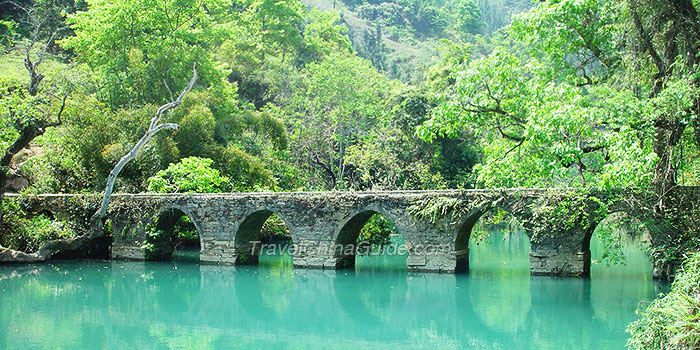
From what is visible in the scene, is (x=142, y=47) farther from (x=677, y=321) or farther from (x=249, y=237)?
(x=677, y=321)

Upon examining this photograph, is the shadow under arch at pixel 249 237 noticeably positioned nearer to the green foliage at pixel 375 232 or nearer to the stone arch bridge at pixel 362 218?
the stone arch bridge at pixel 362 218

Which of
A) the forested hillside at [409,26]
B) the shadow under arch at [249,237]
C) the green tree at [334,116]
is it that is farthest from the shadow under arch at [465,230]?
the forested hillside at [409,26]

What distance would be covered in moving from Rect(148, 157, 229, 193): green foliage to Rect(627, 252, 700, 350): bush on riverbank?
47.8ft

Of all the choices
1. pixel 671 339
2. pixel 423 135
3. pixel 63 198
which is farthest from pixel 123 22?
pixel 671 339

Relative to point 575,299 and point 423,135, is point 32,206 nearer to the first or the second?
point 423,135

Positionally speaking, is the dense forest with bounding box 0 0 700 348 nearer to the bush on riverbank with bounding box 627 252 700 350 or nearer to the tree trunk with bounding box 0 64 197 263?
the bush on riverbank with bounding box 627 252 700 350

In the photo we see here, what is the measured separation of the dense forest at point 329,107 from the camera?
11.6 meters

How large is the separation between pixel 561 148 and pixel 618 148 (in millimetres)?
947

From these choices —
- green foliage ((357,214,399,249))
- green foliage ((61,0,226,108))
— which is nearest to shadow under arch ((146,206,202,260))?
green foliage ((357,214,399,249))

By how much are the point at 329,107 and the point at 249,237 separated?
1326 cm

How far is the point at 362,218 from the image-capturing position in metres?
A: 16.9

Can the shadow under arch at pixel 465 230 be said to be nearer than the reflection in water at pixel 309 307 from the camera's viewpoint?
No

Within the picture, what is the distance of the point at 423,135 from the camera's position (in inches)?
530

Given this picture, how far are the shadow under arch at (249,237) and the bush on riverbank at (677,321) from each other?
11546 millimetres
